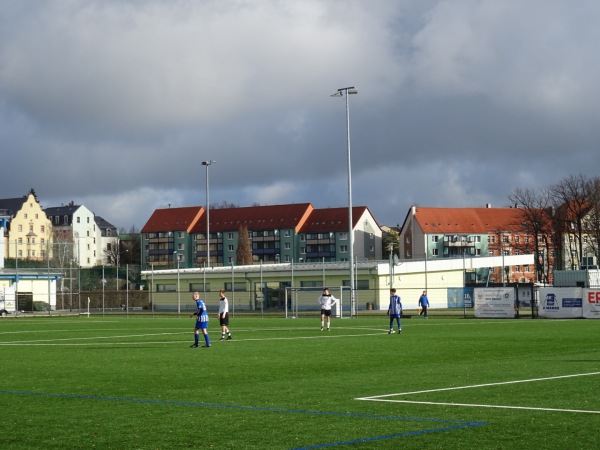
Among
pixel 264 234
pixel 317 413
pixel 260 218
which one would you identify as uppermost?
pixel 260 218

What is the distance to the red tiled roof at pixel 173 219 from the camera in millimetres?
174375

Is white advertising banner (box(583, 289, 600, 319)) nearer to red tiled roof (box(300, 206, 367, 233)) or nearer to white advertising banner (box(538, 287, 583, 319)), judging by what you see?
white advertising banner (box(538, 287, 583, 319))

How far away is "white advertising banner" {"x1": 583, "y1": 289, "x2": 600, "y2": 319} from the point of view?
178 ft

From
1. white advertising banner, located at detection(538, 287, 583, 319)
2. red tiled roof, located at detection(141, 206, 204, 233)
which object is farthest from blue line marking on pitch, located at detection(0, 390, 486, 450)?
red tiled roof, located at detection(141, 206, 204, 233)

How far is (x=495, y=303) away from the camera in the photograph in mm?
58656

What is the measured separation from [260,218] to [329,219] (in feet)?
41.1

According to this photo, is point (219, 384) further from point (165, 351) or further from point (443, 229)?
point (443, 229)

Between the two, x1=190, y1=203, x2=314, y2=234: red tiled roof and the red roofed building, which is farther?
x1=190, y1=203, x2=314, y2=234: red tiled roof

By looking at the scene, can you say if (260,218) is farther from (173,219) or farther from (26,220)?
(26,220)

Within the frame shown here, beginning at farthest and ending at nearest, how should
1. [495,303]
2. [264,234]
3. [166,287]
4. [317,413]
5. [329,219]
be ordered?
[264,234] < [329,219] < [166,287] < [495,303] < [317,413]

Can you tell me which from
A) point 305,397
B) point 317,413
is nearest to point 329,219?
point 305,397

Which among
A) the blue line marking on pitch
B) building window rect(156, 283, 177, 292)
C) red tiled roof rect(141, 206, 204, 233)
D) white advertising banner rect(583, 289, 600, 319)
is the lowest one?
the blue line marking on pitch

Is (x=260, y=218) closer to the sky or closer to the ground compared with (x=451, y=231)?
closer to the sky

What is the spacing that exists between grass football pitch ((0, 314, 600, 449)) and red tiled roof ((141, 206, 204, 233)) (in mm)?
143637
